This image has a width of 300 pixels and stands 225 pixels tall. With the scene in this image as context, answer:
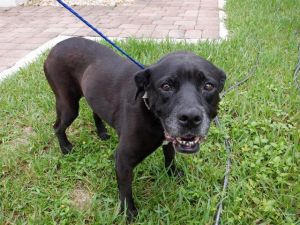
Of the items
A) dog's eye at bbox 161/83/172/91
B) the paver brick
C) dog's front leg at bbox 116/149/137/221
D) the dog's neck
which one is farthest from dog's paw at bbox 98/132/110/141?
the paver brick

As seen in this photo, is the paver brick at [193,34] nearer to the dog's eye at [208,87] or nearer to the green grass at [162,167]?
the green grass at [162,167]

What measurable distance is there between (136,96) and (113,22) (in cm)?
481

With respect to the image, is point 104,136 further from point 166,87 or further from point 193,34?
point 193,34

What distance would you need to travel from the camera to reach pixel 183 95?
6.49 ft

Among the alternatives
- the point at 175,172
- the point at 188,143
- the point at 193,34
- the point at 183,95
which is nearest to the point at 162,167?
the point at 175,172

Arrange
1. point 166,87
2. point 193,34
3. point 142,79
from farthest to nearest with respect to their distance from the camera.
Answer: point 193,34, point 142,79, point 166,87

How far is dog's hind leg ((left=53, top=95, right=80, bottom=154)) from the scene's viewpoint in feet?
10.00

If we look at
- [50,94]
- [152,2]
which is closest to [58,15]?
[152,2]

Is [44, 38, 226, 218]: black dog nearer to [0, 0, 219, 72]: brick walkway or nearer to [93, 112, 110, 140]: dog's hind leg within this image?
[93, 112, 110, 140]: dog's hind leg

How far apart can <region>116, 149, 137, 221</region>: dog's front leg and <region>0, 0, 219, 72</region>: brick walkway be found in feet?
10.9

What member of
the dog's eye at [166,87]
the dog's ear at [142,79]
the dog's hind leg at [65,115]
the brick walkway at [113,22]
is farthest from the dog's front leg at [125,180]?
the brick walkway at [113,22]

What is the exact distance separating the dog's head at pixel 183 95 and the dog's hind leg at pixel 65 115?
41.9 inches

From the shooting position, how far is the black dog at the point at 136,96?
6.64ft

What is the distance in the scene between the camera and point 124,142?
2363 millimetres
